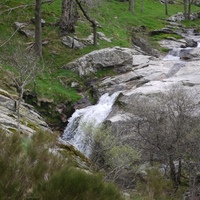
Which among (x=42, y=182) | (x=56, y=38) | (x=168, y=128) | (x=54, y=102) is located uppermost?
(x=42, y=182)

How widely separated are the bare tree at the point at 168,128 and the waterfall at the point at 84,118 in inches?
157

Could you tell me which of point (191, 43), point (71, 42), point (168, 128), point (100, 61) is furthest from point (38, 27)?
point (191, 43)

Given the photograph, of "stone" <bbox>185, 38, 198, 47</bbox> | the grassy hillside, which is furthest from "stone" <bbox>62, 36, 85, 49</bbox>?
"stone" <bbox>185, 38, 198, 47</bbox>

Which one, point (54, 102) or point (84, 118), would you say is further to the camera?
point (54, 102)

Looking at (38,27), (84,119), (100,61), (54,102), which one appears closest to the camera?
(84,119)

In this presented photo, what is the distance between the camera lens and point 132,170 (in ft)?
42.0

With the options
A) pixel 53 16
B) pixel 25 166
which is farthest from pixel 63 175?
pixel 53 16

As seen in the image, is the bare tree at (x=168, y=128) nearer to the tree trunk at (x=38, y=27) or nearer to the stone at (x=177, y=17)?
the tree trunk at (x=38, y=27)

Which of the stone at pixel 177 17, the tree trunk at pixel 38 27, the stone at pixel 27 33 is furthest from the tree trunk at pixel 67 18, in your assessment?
the stone at pixel 177 17

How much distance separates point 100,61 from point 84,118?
21.6 ft

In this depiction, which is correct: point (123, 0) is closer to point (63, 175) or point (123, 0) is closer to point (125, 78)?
point (125, 78)

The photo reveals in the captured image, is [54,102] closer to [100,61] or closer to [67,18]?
[100,61]

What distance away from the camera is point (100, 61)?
23.8m

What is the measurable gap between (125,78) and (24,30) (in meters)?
9.58
